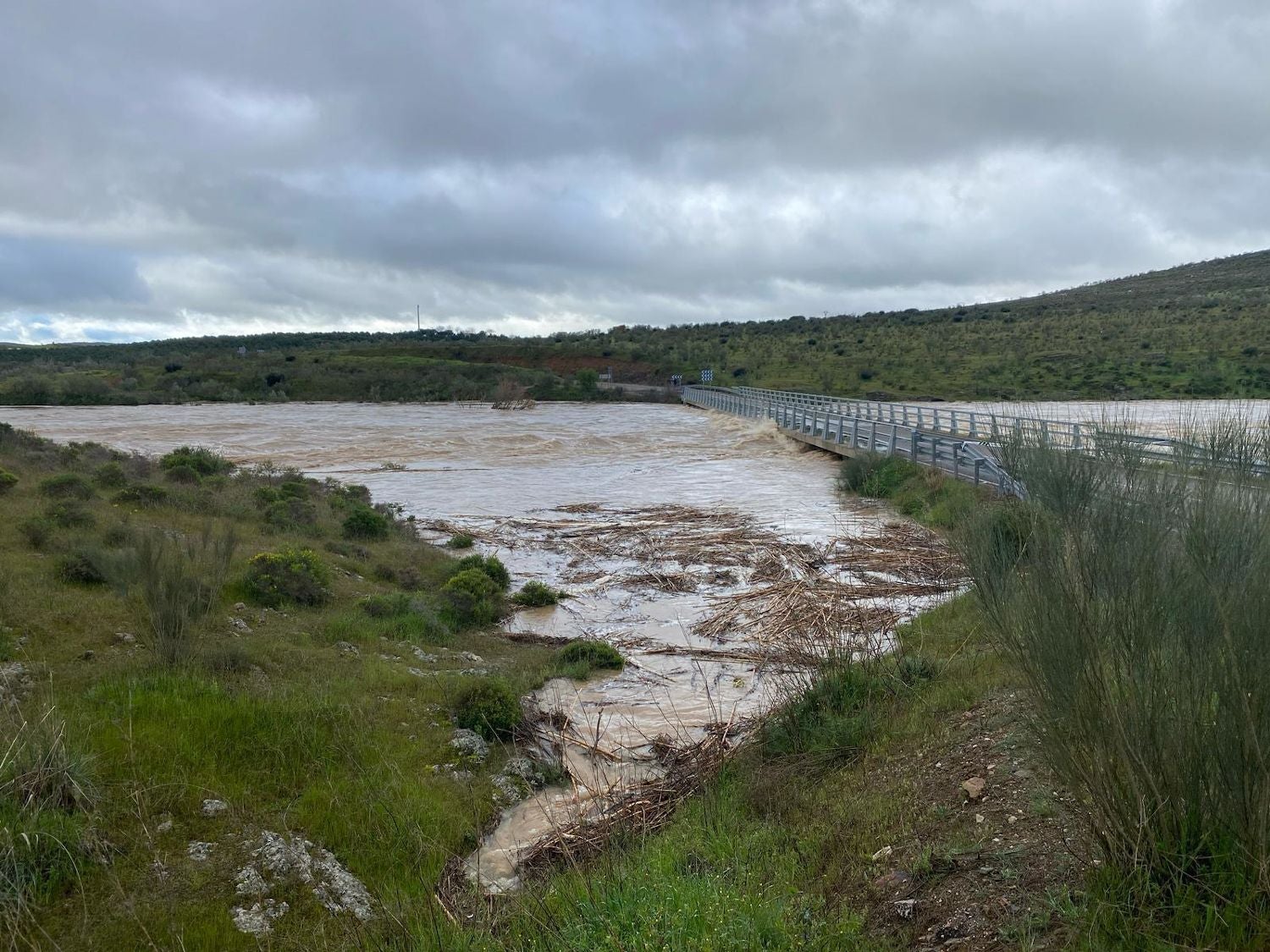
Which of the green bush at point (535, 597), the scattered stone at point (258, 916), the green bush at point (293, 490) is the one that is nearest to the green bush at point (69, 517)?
the green bush at point (535, 597)

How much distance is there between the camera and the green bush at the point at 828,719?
6391 mm

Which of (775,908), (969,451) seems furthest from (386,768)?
(969,451)

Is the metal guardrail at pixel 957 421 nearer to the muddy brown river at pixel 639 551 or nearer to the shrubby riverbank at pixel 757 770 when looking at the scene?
the shrubby riverbank at pixel 757 770

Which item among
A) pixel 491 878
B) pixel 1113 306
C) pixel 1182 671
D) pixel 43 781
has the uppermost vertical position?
pixel 1113 306

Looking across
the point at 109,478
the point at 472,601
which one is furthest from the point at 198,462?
the point at 472,601

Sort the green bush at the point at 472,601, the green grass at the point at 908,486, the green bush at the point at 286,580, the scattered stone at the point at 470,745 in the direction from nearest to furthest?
the scattered stone at the point at 470,745
the green bush at the point at 286,580
the green bush at the point at 472,601
the green grass at the point at 908,486

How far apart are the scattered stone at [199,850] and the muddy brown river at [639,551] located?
4.76 feet

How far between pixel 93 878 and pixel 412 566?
31.1ft

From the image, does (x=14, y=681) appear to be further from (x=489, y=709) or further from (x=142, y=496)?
(x=142, y=496)

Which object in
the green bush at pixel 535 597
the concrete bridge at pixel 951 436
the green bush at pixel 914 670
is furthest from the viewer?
the green bush at pixel 535 597

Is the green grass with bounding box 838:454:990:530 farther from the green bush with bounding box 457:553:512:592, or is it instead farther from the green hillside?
the green hillside

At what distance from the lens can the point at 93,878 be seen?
4.81m

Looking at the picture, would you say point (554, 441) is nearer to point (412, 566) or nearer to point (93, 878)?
point (412, 566)

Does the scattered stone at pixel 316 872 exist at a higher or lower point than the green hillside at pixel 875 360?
lower
